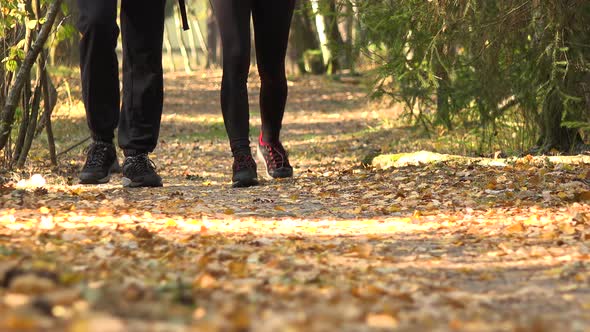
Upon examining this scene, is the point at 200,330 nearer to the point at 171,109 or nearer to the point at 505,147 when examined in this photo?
the point at 505,147

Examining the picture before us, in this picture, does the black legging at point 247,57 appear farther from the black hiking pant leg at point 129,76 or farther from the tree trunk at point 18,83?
the tree trunk at point 18,83

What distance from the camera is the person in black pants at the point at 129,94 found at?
5969 mm

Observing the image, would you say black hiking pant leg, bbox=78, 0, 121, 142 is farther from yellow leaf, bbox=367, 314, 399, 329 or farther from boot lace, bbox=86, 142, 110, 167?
yellow leaf, bbox=367, 314, 399, 329

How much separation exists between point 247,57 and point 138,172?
100 centimetres

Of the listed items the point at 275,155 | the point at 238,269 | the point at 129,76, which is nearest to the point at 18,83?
the point at 129,76

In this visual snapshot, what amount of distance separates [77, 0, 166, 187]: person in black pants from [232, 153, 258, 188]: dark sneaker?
1.72 ft

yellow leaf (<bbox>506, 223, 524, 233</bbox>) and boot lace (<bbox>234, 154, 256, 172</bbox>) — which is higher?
boot lace (<bbox>234, 154, 256, 172</bbox>)

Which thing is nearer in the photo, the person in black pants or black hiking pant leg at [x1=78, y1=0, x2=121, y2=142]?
black hiking pant leg at [x1=78, y1=0, x2=121, y2=142]

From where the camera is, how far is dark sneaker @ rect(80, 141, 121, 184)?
614 cm

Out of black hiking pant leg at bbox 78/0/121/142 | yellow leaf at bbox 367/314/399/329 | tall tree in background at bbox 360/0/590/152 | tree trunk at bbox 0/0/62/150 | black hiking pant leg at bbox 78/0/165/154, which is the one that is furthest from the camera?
tall tree in background at bbox 360/0/590/152

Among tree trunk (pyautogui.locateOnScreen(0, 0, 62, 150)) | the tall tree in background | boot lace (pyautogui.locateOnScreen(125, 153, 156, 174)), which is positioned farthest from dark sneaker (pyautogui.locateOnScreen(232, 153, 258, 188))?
the tall tree in background

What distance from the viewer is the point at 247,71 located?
6301mm

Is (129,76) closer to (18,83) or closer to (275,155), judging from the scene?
(18,83)

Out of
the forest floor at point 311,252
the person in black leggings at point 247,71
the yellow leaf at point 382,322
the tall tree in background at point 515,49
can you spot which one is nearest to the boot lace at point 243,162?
the person in black leggings at point 247,71
